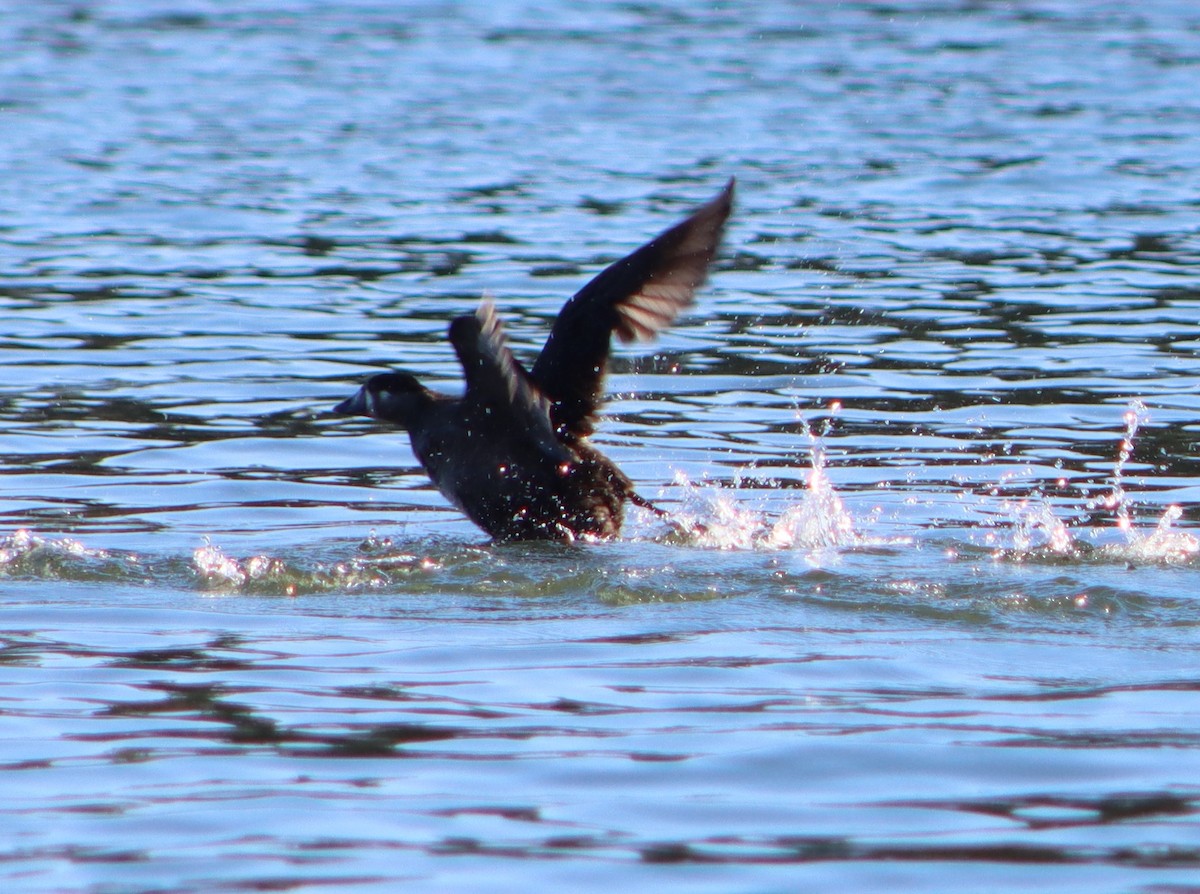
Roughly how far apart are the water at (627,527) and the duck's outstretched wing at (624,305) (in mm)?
648

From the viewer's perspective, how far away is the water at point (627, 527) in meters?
4.07

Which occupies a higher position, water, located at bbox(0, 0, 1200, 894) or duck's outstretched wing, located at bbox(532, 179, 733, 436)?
duck's outstretched wing, located at bbox(532, 179, 733, 436)

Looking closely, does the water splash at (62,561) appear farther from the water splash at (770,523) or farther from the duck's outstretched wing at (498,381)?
the water splash at (770,523)

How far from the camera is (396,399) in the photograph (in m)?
7.83

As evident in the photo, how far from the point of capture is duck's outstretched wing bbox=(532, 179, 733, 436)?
291 inches

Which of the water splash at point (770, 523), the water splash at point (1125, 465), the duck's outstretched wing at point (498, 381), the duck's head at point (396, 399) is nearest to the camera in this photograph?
the duck's outstretched wing at point (498, 381)

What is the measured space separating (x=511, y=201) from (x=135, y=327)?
5.18m

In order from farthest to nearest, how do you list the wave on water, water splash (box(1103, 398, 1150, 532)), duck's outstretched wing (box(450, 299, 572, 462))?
water splash (box(1103, 398, 1150, 532))
duck's outstretched wing (box(450, 299, 572, 462))
the wave on water

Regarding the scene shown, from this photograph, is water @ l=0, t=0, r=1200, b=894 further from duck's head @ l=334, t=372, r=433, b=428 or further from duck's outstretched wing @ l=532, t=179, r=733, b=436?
duck's outstretched wing @ l=532, t=179, r=733, b=436

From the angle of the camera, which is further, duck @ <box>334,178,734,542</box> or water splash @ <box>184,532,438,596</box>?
duck @ <box>334,178,734,542</box>

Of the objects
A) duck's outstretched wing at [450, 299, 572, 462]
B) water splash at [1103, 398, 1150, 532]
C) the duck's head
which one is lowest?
water splash at [1103, 398, 1150, 532]

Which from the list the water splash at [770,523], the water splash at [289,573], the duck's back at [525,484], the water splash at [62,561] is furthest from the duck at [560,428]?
the water splash at [62,561]

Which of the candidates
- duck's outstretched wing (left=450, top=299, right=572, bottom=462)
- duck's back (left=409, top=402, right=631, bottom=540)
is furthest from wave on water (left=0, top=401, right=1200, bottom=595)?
duck's outstretched wing (left=450, top=299, right=572, bottom=462)

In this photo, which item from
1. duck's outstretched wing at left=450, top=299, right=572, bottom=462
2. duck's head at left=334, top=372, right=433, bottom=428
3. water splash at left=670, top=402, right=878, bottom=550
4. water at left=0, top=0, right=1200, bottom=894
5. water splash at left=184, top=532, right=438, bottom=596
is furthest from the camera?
duck's head at left=334, top=372, right=433, bottom=428
